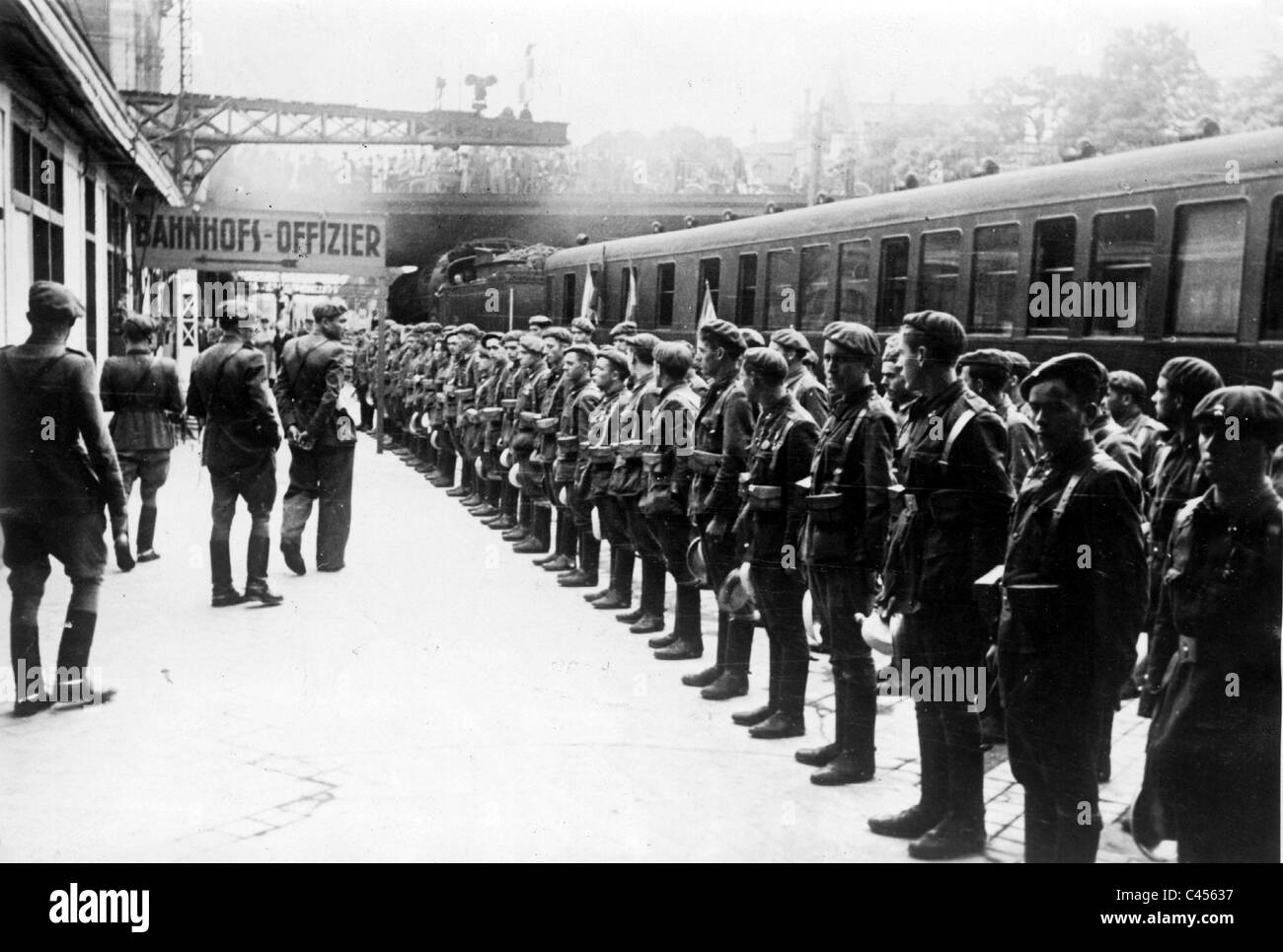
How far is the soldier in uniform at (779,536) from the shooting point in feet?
19.2

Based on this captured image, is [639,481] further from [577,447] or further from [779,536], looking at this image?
[779,536]

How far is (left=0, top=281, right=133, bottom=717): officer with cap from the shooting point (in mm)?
5391

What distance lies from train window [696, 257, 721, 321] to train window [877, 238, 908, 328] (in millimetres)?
3509

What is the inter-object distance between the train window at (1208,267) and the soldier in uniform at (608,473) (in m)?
3.81

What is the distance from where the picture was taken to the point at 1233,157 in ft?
26.4

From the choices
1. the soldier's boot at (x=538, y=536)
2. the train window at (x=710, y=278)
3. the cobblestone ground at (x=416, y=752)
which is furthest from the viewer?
the train window at (x=710, y=278)

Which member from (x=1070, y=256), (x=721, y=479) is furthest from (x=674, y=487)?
(x=1070, y=256)

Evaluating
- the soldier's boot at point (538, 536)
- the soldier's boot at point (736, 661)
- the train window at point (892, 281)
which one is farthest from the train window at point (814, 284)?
the soldier's boot at point (736, 661)

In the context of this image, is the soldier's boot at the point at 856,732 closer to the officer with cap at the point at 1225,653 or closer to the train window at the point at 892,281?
the officer with cap at the point at 1225,653

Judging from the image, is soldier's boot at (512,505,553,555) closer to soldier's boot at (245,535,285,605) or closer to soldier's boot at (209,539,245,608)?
soldier's boot at (245,535,285,605)

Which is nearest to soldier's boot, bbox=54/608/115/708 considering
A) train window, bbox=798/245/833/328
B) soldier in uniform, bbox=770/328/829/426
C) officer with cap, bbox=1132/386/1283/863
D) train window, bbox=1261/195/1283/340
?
soldier in uniform, bbox=770/328/829/426

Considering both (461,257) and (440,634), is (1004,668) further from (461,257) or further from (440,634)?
(461,257)
